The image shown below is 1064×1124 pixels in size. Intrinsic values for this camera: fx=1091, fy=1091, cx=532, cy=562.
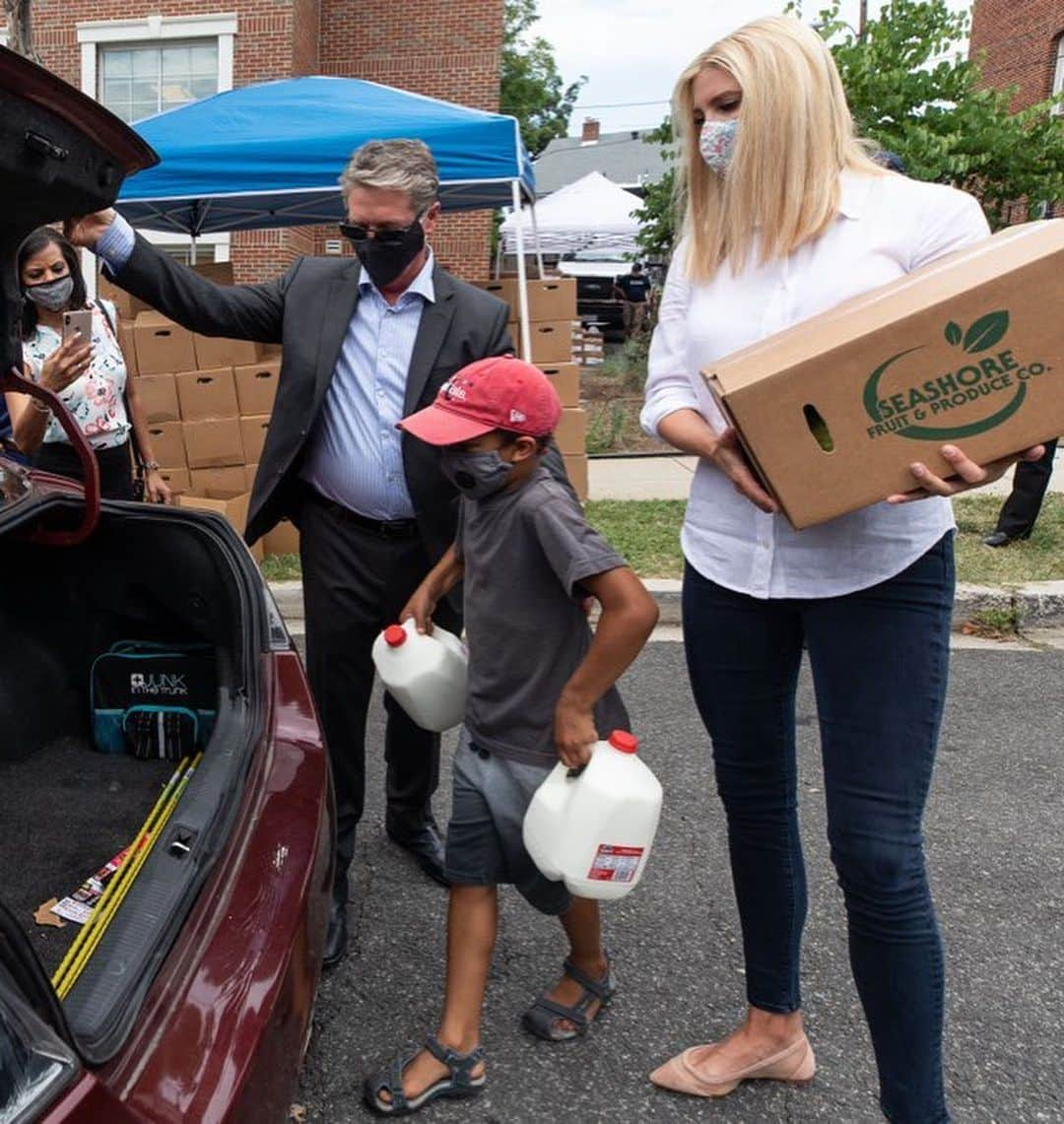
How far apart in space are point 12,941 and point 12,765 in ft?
4.84

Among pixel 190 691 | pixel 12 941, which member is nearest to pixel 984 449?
pixel 12 941

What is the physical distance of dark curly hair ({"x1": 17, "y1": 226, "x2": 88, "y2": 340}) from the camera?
3.54 metres

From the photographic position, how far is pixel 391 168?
248 cm

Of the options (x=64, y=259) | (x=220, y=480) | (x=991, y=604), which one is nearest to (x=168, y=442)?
(x=220, y=480)

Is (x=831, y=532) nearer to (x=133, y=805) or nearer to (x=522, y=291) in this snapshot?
(x=133, y=805)

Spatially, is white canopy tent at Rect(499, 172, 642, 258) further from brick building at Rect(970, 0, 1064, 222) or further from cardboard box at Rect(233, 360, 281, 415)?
cardboard box at Rect(233, 360, 281, 415)

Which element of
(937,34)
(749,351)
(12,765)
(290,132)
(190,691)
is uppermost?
(937,34)

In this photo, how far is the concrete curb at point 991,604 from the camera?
214 inches

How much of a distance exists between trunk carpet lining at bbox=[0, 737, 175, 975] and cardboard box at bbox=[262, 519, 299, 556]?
358 cm

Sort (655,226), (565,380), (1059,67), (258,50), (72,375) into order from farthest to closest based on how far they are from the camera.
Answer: (1059,67)
(655,226)
(258,50)
(565,380)
(72,375)

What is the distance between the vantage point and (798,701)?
434cm

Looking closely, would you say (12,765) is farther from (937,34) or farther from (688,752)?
(937,34)

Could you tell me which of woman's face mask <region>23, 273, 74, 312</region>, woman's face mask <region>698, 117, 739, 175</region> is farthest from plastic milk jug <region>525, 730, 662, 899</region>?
woman's face mask <region>23, 273, 74, 312</region>

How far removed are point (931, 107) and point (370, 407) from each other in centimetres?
911
